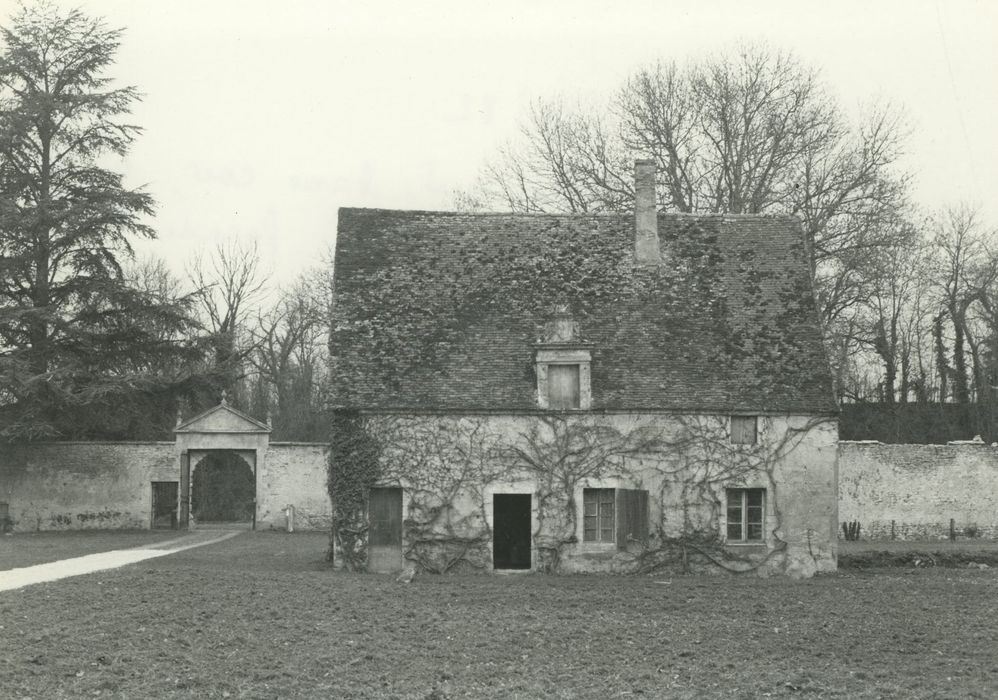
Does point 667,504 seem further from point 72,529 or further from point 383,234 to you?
point 72,529

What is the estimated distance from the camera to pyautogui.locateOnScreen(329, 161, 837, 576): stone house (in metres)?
23.9

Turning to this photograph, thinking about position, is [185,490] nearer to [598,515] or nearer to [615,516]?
[598,515]

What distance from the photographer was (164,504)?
35750 mm

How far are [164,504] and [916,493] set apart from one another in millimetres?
23864

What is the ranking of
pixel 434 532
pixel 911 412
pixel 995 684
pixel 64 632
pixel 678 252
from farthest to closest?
pixel 911 412
pixel 678 252
pixel 434 532
pixel 64 632
pixel 995 684

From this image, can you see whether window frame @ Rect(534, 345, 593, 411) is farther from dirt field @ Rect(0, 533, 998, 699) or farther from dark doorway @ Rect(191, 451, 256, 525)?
dark doorway @ Rect(191, 451, 256, 525)

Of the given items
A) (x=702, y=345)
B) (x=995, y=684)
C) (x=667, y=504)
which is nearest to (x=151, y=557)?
(x=667, y=504)

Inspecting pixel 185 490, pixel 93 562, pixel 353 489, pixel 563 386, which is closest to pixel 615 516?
pixel 563 386

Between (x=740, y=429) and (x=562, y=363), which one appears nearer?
(x=740, y=429)

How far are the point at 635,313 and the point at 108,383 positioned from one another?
56.2ft

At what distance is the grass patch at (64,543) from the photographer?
2550 cm

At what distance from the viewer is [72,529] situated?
113 ft

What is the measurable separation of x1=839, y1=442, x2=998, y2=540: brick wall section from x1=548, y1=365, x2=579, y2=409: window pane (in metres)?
14.0

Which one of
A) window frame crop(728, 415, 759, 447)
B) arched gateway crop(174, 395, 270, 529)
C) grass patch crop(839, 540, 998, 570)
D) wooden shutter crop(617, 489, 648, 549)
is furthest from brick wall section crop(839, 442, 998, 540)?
arched gateway crop(174, 395, 270, 529)
